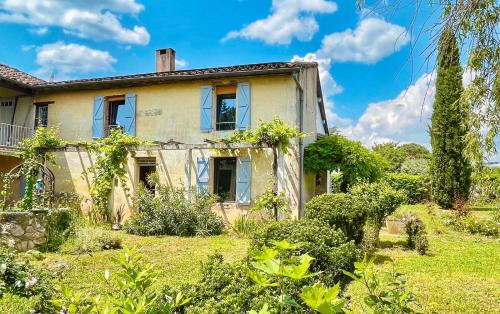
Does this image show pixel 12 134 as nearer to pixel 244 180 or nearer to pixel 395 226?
pixel 244 180

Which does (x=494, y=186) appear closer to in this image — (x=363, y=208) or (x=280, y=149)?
(x=363, y=208)

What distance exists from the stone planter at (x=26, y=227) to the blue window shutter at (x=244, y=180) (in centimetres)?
594

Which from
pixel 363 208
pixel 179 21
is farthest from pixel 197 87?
pixel 363 208

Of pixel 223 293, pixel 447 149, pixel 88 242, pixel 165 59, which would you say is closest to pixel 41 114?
pixel 165 59

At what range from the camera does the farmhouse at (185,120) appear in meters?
12.6

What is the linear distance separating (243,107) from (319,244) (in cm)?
834

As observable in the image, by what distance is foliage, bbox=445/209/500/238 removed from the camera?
35.4 feet

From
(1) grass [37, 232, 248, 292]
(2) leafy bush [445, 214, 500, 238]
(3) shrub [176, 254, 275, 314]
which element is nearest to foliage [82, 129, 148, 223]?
(1) grass [37, 232, 248, 292]

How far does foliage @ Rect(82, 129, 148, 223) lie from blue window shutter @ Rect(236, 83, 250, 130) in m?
3.52

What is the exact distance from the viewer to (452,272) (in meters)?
6.59

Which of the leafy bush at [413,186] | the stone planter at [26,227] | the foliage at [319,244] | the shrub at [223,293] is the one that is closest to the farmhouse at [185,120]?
the stone planter at [26,227]

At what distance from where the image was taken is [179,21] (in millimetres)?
10469

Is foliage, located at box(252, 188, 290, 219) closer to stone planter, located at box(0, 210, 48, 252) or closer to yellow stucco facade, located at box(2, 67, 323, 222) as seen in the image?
yellow stucco facade, located at box(2, 67, 323, 222)

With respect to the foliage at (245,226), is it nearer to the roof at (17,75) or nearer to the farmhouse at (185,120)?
the farmhouse at (185,120)
